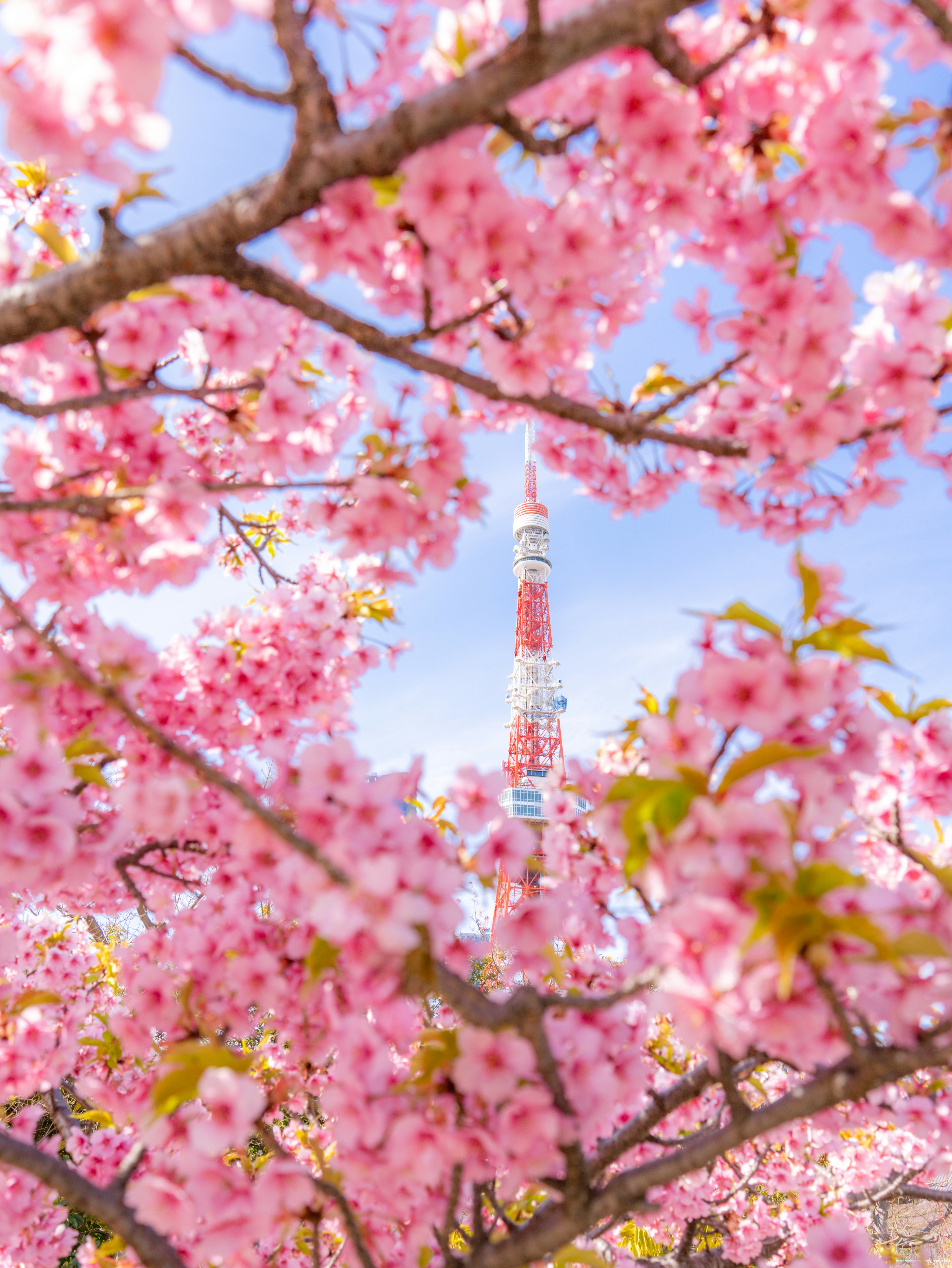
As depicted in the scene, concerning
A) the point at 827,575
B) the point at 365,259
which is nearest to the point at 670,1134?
the point at 827,575

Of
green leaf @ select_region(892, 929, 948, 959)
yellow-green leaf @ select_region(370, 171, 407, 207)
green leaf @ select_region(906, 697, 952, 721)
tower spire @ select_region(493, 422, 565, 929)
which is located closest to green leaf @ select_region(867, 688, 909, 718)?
green leaf @ select_region(906, 697, 952, 721)

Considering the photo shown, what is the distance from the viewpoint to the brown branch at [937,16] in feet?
4.09

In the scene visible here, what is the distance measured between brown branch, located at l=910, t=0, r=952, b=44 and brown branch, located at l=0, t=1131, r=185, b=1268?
288cm

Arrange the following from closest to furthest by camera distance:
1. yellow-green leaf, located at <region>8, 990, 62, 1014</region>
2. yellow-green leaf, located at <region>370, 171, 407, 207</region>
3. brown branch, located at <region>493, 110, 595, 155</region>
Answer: brown branch, located at <region>493, 110, 595, 155</region>, yellow-green leaf, located at <region>370, 171, 407, 207</region>, yellow-green leaf, located at <region>8, 990, 62, 1014</region>

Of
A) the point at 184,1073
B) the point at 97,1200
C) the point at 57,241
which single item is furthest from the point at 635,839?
the point at 57,241

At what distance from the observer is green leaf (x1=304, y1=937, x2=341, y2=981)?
124cm

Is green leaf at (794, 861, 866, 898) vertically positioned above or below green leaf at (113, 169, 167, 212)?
below

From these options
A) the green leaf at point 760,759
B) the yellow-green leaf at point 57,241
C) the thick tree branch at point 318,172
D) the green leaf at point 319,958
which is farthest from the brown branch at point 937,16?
the green leaf at point 319,958

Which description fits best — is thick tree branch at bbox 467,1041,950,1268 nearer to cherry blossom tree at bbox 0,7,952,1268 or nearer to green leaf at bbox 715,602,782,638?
cherry blossom tree at bbox 0,7,952,1268

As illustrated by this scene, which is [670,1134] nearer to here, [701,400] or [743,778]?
[743,778]

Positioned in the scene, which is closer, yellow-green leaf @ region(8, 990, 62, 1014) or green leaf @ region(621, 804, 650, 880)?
green leaf @ region(621, 804, 650, 880)

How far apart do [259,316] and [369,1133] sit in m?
1.83

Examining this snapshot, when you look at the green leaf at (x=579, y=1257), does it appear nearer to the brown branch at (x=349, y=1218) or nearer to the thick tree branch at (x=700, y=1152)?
the thick tree branch at (x=700, y=1152)

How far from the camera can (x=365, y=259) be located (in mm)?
1465
